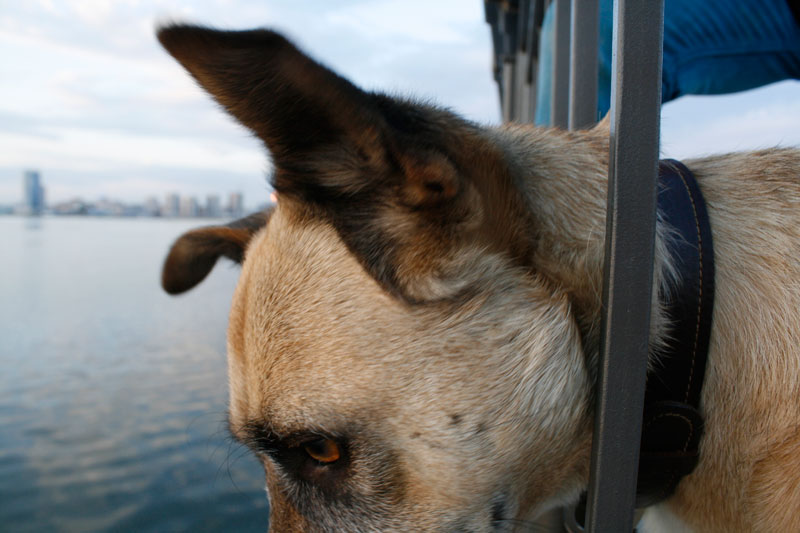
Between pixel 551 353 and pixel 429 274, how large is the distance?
0.29 meters

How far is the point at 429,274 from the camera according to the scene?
1.10 m

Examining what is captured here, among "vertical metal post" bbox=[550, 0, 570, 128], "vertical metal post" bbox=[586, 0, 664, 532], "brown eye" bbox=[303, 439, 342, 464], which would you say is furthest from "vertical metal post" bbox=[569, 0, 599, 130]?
"brown eye" bbox=[303, 439, 342, 464]

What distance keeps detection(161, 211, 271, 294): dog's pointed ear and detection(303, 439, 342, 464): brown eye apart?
88 centimetres

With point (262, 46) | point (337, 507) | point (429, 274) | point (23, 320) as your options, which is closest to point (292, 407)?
point (337, 507)

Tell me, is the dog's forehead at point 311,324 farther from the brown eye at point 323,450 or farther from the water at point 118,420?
the water at point 118,420

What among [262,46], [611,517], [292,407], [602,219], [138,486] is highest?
[262,46]

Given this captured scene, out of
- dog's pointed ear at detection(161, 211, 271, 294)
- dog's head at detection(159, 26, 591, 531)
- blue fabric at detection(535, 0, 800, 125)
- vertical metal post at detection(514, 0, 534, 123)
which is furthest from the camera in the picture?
vertical metal post at detection(514, 0, 534, 123)

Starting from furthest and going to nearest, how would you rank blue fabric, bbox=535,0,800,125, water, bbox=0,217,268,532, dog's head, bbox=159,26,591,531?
water, bbox=0,217,268,532 → blue fabric, bbox=535,0,800,125 → dog's head, bbox=159,26,591,531

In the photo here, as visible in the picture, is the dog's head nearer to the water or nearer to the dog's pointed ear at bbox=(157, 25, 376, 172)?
the dog's pointed ear at bbox=(157, 25, 376, 172)

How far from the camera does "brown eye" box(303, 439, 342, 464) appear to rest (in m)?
1.18

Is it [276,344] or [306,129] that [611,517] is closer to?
[276,344]

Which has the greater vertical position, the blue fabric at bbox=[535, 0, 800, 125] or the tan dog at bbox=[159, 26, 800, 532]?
the blue fabric at bbox=[535, 0, 800, 125]

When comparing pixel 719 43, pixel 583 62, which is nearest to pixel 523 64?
pixel 719 43

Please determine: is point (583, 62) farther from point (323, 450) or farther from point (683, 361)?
point (323, 450)
